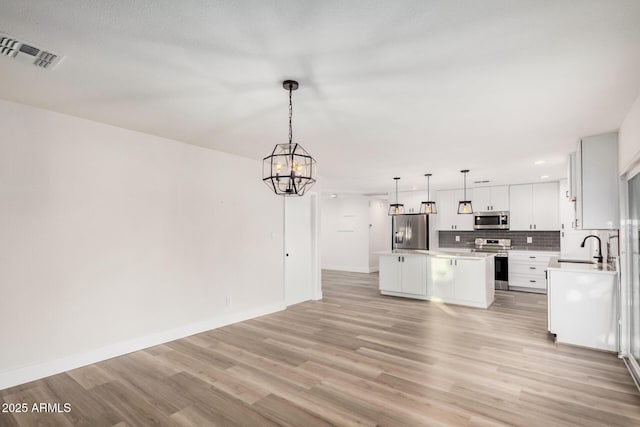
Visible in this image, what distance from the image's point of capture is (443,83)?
8.01 ft

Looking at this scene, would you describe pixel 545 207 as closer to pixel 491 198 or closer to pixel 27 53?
pixel 491 198

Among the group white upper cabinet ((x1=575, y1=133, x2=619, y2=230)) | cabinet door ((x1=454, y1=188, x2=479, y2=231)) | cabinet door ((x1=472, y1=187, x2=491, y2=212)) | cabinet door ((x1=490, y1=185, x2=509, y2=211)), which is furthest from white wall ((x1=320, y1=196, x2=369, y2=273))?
white upper cabinet ((x1=575, y1=133, x2=619, y2=230))

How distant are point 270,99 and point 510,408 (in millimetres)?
3012

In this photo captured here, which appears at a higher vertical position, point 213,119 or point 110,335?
point 213,119

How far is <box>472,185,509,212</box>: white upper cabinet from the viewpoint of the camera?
7.49 m

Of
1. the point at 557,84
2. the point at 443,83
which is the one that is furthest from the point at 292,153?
the point at 557,84

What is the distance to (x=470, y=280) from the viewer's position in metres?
5.55

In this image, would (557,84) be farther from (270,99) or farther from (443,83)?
(270,99)

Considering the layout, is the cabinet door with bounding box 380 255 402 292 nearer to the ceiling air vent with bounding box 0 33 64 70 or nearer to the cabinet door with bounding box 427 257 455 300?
the cabinet door with bounding box 427 257 455 300

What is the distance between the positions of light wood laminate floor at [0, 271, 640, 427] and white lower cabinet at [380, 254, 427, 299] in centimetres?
161

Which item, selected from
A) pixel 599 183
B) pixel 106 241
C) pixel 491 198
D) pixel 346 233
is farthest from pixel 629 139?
pixel 346 233

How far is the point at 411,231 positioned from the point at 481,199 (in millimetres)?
1921

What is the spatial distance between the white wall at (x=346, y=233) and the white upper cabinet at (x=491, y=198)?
3007mm

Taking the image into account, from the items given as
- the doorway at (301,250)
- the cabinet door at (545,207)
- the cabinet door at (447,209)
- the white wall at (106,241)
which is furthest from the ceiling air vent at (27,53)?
the cabinet door at (545,207)
